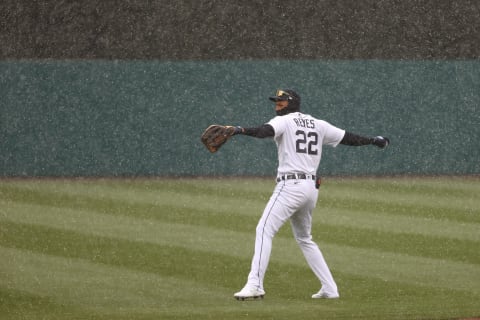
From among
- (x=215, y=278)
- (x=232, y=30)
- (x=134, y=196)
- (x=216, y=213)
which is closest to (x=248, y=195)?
(x=134, y=196)

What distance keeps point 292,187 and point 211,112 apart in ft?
38.6

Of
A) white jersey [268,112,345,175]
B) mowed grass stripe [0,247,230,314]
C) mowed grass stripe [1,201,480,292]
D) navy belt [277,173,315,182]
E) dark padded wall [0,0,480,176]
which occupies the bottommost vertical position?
mowed grass stripe [0,247,230,314]

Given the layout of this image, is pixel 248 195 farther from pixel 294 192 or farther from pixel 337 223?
pixel 294 192

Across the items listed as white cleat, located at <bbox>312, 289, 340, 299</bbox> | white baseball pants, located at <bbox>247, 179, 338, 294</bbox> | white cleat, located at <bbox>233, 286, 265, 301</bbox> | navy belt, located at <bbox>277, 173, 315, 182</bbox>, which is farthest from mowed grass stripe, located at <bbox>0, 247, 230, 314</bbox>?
navy belt, located at <bbox>277, 173, 315, 182</bbox>

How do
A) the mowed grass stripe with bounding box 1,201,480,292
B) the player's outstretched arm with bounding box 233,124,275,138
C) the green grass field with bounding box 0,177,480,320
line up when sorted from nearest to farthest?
1. the player's outstretched arm with bounding box 233,124,275,138
2. the green grass field with bounding box 0,177,480,320
3. the mowed grass stripe with bounding box 1,201,480,292

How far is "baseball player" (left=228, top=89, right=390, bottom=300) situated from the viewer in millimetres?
8777

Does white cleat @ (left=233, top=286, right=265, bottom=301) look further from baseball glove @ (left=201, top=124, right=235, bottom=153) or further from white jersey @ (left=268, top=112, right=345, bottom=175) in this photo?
baseball glove @ (left=201, top=124, right=235, bottom=153)

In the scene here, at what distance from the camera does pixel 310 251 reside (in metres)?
9.12

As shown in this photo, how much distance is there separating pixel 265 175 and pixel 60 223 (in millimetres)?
7060

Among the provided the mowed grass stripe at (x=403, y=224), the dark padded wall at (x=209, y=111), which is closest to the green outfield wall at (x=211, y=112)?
the dark padded wall at (x=209, y=111)

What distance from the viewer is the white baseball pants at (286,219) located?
8.77 m

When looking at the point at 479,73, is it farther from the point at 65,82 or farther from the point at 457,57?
the point at 65,82

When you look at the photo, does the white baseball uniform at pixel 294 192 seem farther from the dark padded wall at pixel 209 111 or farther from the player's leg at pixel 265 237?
the dark padded wall at pixel 209 111

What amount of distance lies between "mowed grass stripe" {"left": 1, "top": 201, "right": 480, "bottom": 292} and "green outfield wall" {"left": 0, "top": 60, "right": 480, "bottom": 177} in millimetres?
4705
